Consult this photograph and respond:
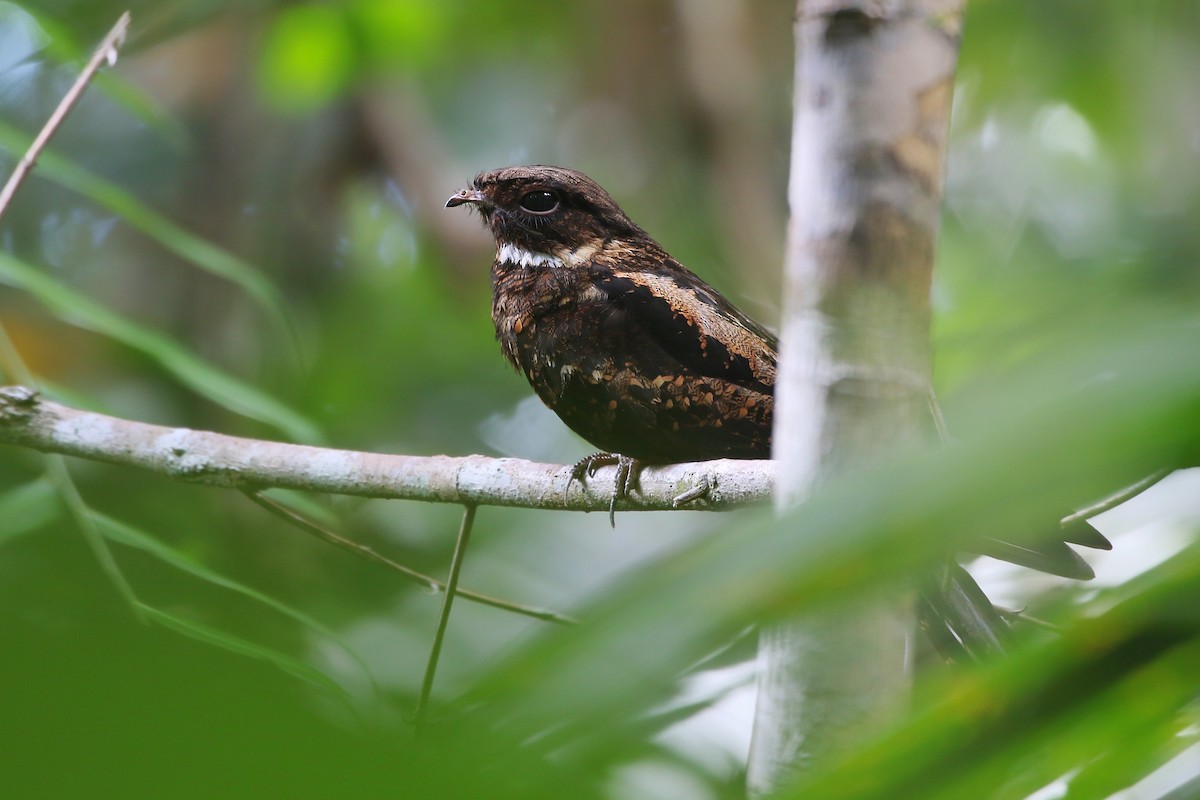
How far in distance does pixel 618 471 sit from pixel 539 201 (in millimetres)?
919

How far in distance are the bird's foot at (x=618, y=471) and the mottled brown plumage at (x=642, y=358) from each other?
0.20ft

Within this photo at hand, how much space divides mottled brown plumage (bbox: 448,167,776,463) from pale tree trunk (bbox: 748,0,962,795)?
5.08 feet

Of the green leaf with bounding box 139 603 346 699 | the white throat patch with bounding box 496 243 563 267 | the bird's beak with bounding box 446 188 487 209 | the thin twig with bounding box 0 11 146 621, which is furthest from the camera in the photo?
the bird's beak with bounding box 446 188 487 209

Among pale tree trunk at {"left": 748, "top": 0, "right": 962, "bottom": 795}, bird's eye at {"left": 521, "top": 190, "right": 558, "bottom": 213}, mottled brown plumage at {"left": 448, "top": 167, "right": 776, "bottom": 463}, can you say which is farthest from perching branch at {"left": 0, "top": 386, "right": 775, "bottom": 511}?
pale tree trunk at {"left": 748, "top": 0, "right": 962, "bottom": 795}

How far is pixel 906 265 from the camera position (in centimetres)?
86

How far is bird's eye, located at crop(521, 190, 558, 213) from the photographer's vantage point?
297 centimetres

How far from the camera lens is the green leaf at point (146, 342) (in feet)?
7.27

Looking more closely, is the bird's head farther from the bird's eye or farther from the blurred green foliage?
the blurred green foliage

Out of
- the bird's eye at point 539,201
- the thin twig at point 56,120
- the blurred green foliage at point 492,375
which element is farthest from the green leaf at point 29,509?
the bird's eye at point 539,201

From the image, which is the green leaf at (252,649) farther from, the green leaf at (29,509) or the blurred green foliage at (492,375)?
the green leaf at (29,509)

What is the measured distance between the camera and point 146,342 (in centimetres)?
235

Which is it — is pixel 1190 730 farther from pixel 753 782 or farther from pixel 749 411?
pixel 749 411

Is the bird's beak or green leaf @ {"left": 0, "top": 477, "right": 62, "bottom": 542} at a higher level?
the bird's beak

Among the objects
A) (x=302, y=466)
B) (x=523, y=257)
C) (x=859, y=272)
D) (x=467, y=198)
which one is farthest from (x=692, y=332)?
(x=859, y=272)
